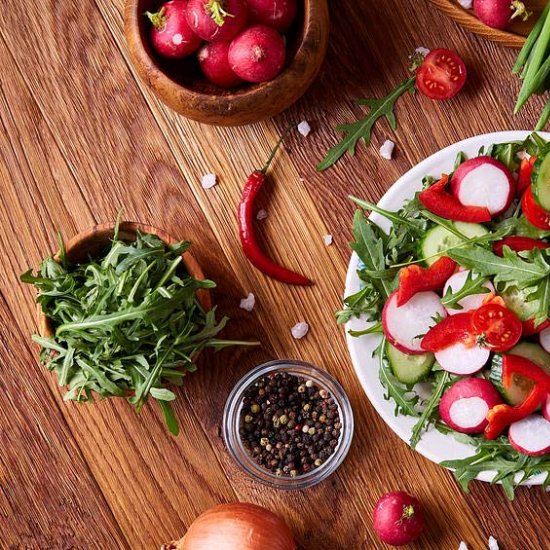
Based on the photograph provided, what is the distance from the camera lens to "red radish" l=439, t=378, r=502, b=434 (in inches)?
54.8

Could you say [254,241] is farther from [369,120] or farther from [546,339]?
[546,339]

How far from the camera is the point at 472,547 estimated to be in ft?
5.32

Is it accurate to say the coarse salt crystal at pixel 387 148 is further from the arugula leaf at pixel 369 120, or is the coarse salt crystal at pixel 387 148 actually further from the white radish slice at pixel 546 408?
the white radish slice at pixel 546 408

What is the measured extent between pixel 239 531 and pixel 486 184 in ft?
2.56

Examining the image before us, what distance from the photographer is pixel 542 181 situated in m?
1.35

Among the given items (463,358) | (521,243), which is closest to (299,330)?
(463,358)

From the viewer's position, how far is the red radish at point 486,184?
140 cm

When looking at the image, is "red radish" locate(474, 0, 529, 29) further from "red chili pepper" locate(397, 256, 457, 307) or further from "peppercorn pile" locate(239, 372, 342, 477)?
"peppercorn pile" locate(239, 372, 342, 477)

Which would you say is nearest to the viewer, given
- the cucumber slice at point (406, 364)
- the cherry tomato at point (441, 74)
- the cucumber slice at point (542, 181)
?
the cucumber slice at point (542, 181)

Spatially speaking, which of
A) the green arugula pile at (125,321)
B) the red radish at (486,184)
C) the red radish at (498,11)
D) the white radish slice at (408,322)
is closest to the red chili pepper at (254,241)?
the green arugula pile at (125,321)

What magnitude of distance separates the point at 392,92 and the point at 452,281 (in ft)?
1.37

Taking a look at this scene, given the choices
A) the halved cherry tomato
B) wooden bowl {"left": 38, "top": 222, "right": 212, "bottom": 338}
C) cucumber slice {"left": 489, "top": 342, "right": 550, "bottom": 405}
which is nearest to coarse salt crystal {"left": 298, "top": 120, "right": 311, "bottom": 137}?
wooden bowl {"left": 38, "top": 222, "right": 212, "bottom": 338}

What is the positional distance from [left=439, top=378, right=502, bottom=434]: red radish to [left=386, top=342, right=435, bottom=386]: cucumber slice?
0.07 meters

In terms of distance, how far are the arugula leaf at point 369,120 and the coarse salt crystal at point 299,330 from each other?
13.2 inches
